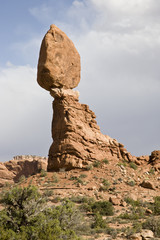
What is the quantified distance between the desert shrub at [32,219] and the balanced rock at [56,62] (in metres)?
18.3

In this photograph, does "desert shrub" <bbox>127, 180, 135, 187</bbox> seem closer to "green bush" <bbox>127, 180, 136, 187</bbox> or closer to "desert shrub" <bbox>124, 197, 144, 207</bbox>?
"green bush" <bbox>127, 180, 136, 187</bbox>

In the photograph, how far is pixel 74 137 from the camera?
2555 centimetres

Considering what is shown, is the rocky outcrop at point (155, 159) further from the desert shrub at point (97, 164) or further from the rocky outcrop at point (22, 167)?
the rocky outcrop at point (22, 167)

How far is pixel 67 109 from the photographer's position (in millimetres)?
26125

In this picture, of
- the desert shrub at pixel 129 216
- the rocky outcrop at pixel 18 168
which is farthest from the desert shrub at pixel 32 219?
the rocky outcrop at pixel 18 168

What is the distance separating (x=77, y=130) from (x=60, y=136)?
74.4 inches

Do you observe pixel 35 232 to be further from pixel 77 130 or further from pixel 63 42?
pixel 63 42

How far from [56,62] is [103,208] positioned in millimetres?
16197

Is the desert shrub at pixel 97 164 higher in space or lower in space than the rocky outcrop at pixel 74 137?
lower

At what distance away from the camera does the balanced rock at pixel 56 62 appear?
86.0 feet

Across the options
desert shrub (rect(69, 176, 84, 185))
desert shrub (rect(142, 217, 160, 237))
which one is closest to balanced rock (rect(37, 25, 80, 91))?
desert shrub (rect(69, 176, 84, 185))

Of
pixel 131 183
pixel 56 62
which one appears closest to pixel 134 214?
pixel 131 183

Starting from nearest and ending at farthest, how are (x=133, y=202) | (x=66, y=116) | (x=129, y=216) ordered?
(x=129, y=216) → (x=133, y=202) → (x=66, y=116)

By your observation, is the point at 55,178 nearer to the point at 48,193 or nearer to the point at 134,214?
the point at 48,193
